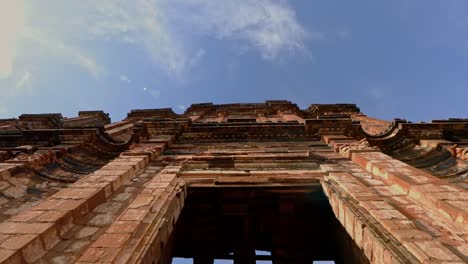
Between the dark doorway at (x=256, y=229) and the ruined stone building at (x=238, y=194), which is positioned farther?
the dark doorway at (x=256, y=229)

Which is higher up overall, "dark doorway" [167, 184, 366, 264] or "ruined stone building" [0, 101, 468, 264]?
"ruined stone building" [0, 101, 468, 264]

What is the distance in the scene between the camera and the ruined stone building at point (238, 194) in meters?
4.92

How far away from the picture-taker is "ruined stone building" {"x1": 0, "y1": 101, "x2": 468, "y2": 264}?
4.92m

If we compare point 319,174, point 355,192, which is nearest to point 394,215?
point 355,192

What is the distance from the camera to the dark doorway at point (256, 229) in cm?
848

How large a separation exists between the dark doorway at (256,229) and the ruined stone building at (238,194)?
39 millimetres

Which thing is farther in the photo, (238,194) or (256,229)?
(256,229)

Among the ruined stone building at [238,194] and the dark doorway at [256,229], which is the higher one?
the ruined stone building at [238,194]

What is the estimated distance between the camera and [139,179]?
7.69 metres

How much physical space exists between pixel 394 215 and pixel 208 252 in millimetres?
6488

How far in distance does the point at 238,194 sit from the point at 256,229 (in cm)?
215

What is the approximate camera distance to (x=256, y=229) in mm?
9695

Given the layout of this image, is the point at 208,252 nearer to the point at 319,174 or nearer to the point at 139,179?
the point at 139,179

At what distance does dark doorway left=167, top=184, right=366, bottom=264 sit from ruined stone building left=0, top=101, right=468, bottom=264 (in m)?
0.04
